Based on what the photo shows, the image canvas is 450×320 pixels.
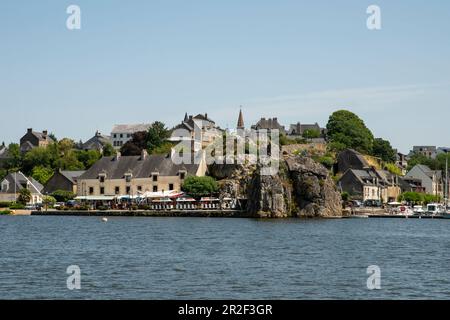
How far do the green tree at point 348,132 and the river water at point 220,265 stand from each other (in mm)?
88338

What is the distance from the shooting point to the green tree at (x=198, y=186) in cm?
10306

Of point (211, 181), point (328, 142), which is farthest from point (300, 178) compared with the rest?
point (328, 142)

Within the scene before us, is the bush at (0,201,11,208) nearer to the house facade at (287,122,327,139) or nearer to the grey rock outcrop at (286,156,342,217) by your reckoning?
the grey rock outcrop at (286,156,342,217)

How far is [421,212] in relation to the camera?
392 feet

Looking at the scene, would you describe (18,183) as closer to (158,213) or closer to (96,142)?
(158,213)

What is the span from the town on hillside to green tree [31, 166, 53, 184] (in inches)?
6.6

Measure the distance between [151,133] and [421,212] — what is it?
155 ft

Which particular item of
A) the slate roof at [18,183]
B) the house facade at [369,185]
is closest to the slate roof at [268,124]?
the house facade at [369,185]

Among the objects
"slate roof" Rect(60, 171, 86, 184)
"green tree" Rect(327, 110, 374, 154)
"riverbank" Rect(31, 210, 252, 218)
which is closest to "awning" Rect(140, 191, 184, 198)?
"riverbank" Rect(31, 210, 252, 218)

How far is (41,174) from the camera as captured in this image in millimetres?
128125

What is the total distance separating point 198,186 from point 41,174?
37.4 meters

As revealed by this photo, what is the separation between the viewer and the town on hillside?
106625 millimetres
